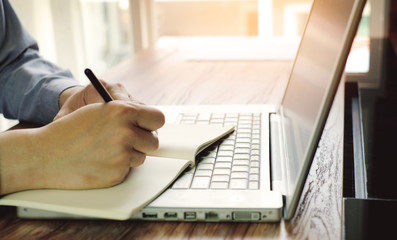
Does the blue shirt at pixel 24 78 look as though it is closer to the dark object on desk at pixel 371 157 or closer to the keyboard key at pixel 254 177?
the keyboard key at pixel 254 177

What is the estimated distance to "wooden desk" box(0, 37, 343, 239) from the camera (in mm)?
571

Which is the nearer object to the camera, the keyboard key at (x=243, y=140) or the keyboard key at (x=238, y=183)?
the keyboard key at (x=238, y=183)

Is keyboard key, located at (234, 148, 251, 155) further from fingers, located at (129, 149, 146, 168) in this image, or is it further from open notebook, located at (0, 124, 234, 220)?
fingers, located at (129, 149, 146, 168)

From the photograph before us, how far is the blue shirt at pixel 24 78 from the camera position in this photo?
99cm

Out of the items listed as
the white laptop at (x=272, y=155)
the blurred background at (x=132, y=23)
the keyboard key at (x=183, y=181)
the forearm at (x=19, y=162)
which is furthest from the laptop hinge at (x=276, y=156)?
the blurred background at (x=132, y=23)

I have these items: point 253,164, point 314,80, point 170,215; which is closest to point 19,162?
point 170,215

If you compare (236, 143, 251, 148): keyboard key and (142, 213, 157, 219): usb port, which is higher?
(236, 143, 251, 148): keyboard key

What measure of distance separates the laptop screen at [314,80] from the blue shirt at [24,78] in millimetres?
455

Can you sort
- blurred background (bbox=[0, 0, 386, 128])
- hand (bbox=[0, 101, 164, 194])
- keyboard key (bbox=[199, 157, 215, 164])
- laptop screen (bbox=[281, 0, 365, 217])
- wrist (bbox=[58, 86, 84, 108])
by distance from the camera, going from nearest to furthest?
laptop screen (bbox=[281, 0, 365, 217]) → hand (bbox=[0, 101, 164, 194]) → keyboard key (bbox=[199, 157, 215, 164]) → wrist (bbox=[58, 86, 84, 108]) → blurred background (bbox=[0, 0, 386, 128])

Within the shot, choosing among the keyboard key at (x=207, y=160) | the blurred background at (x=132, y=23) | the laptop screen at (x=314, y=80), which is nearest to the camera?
the laptop screen at (x=314, y=80)

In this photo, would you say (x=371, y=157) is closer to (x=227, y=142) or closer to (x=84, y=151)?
(x=227, y=142)

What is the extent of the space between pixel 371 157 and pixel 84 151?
0.58m

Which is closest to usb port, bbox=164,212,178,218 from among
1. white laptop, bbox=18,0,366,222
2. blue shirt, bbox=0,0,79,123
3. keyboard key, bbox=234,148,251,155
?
A: white laptop, bbox=18,0,366,222

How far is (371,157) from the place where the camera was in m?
0.97
